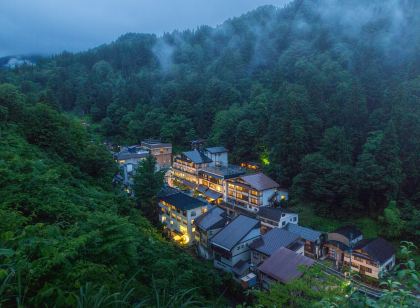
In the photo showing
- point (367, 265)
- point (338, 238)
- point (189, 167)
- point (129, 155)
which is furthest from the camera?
point (129, 155)

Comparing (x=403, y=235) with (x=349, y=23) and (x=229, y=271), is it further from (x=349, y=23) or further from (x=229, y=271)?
(x=349, y=23)

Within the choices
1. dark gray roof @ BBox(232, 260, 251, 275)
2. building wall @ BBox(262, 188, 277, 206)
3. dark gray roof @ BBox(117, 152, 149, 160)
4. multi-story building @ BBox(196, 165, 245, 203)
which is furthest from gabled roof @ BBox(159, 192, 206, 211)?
dark gray roof @ BBox(117, 152, 149, 160)

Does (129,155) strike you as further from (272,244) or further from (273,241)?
(272,244)

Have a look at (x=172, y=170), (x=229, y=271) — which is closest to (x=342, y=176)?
(x=229, y=271)

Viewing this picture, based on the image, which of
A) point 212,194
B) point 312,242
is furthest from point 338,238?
point 212,194

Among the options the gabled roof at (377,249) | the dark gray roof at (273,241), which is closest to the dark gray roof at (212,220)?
the dark gray roof at (273,241)
